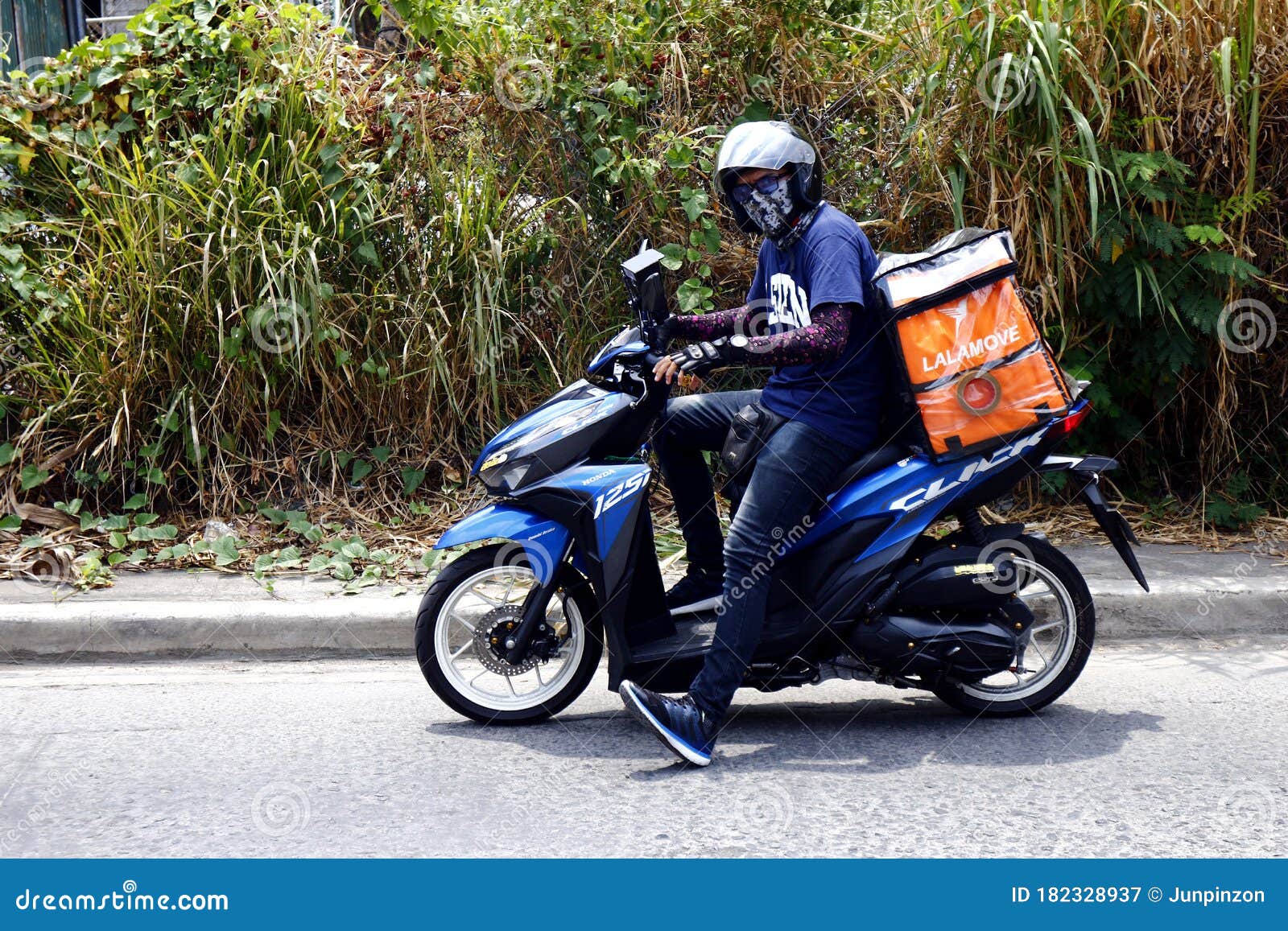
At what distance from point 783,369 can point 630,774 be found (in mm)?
1305

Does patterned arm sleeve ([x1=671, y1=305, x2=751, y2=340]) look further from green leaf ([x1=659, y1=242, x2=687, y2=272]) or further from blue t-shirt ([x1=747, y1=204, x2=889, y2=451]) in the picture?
green leaf ([x1=659, y1=242, x2=687, y2=272])

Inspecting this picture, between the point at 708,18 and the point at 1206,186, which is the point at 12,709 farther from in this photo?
the point at 1206,186

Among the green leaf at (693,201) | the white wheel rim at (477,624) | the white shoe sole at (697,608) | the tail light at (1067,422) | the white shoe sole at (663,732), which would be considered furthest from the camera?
the green leaf at (693,201)

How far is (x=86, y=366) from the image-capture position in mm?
6172

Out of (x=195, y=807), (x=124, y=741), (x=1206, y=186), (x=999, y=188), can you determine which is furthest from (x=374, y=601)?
(x=1206, y=186)

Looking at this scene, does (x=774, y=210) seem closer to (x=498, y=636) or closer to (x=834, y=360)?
(x=834, y=360)

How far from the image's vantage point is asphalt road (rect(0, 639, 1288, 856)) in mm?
3080

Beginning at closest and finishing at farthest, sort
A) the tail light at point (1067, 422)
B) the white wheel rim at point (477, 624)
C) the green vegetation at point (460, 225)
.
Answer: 1. the tail light at point (1067, 422)
2. the white wheel rim at point (477, 624)
3. the green vegetation at point (460, 225)

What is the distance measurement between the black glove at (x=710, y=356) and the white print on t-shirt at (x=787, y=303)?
0.66 ft

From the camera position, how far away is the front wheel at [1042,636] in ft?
12.8

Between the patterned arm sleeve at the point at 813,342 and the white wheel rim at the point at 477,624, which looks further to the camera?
the white wheel rim at the point at 477,624

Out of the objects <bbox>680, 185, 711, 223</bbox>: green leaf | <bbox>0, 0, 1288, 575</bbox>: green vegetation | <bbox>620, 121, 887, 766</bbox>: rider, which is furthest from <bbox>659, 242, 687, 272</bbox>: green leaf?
<bbox>620, 121, 887, 766</bbox>: rider

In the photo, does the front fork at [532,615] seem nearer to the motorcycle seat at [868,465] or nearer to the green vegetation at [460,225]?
the motorcycle seat at [868,465]

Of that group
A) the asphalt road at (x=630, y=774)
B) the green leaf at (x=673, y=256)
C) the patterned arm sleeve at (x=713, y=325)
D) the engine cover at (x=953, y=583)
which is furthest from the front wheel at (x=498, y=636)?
the green leaf at (x=673, y=256)
